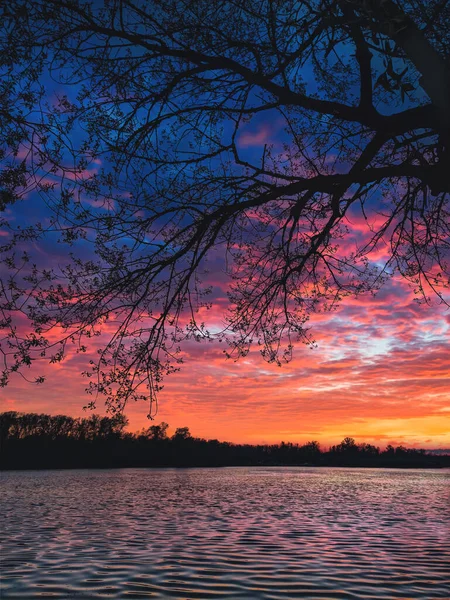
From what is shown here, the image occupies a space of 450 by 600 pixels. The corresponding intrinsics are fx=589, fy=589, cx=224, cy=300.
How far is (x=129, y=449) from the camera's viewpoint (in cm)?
16625

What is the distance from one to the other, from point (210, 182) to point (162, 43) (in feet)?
8.32

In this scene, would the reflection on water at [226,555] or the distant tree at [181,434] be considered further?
the distant tree at [181,434]

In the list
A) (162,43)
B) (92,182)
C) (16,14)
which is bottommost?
(92,182)

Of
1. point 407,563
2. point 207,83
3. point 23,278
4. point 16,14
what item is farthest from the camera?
point 407,563

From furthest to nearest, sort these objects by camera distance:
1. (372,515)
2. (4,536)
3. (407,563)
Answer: (372,515)
(4,536)
(407,563)

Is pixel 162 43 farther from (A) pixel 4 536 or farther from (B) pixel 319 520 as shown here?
(B) pixel 319 520

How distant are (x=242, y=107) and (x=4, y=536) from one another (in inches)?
550

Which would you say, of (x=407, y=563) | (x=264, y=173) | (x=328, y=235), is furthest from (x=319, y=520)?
(x=264, y=173)

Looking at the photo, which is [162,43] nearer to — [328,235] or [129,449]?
[328,235]

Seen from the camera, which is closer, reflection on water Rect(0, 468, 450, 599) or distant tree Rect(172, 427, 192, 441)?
reflection on water Rect(0, 468, 450, 599)

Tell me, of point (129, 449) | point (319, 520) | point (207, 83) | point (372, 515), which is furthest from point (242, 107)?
point (129, 449)

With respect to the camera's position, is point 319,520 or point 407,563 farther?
point 319,520

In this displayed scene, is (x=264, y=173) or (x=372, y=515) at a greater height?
(x=264, y=173)

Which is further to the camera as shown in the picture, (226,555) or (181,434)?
(181,434)
